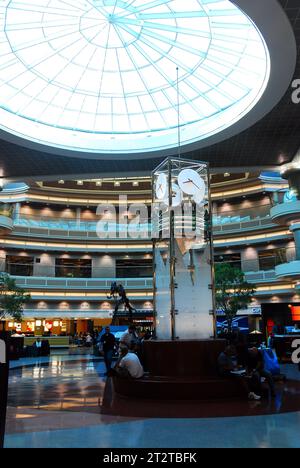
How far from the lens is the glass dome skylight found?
41.6 feet

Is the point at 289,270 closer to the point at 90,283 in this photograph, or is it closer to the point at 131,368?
the point at 131,368

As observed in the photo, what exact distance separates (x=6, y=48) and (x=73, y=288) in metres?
28.5

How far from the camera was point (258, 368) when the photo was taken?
28.3ft

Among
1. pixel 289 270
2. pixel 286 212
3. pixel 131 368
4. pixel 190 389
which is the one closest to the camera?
pixel 190 389

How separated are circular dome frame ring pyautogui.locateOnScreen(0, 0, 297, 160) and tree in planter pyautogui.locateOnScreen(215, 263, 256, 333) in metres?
16.9

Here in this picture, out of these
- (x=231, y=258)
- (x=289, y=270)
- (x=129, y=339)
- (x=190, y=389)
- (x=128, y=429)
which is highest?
(x=231, y=258)

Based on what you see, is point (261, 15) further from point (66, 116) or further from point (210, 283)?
point (66, 116)

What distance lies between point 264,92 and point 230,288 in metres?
21.1

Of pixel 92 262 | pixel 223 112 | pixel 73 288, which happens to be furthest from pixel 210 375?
pixel 92 262

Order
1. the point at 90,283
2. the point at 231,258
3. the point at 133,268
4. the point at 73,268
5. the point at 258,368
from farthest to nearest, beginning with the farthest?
the point at 133,268
the point at 73,268
the point at 231,258
the point at 90,283
the point at 258,368

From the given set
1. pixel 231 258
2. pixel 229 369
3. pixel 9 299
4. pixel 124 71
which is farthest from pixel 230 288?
pixel 229 369

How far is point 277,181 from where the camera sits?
133 ft

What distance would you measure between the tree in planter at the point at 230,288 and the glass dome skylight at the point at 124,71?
17.2 meters

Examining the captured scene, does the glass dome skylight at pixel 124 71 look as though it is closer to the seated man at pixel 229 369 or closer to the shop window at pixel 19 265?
the seated man at pixel 229 369
